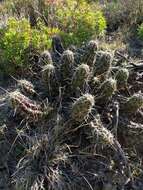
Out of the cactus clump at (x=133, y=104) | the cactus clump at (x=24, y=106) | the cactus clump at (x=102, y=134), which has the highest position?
the cactus clump at (x=24, y=106)

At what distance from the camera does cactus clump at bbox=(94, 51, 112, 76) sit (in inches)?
195

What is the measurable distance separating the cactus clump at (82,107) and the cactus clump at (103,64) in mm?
612

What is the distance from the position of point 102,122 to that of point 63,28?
2076 millimetres

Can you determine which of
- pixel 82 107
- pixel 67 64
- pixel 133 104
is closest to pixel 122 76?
pixel 133 104

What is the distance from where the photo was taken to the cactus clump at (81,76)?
474 centimetres

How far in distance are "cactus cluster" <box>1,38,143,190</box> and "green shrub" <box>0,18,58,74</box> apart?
0.50 metres

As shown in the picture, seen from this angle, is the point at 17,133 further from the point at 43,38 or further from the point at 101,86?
the point at 43,38

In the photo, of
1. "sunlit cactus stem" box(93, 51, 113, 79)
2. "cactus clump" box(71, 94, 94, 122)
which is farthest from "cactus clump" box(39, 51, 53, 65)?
"cactus clump" box(71, 94, 94, 122)

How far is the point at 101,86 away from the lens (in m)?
4.87

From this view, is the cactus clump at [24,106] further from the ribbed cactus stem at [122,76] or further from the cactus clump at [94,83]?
the ribbed cactus stem at [122,76]

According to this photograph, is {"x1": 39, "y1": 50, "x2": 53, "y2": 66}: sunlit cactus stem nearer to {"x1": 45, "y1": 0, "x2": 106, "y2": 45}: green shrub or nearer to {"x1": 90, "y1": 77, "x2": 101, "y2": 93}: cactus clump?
{"x1": 90, "y1": 77, "x2": 101, "y2": 93}: cactus clump

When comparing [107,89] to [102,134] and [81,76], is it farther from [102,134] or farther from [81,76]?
[102,134]

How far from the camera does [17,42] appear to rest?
18.2ft

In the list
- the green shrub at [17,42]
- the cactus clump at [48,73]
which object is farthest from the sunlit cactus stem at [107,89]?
the green shrub at [17,42]
